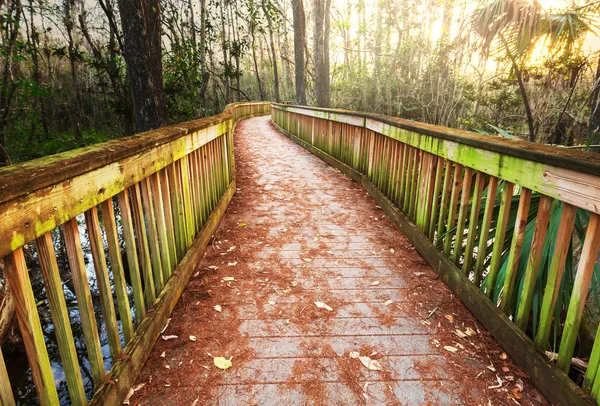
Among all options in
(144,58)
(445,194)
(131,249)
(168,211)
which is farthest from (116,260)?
(144,58)

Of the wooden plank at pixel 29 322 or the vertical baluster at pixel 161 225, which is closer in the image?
the wooden plank at pixel 29 322

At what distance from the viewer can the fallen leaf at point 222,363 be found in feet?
7.07

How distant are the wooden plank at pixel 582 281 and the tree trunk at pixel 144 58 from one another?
6089 millimetres

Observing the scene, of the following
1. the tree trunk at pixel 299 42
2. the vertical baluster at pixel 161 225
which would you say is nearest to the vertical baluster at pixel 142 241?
the vertical baluster at pixel 161 225

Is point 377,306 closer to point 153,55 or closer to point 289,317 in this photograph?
point 289,317

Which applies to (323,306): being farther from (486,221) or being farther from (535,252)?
(535,252)

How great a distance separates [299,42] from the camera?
17016 millimetres

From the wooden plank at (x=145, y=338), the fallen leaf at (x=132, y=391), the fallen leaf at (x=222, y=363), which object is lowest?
the fallen leaf at (x=222, y=363)

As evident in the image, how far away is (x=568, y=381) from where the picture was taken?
1.77 metres

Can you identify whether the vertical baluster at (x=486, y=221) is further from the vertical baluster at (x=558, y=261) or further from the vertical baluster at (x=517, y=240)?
the vertical baluster at (x=558, y=261)

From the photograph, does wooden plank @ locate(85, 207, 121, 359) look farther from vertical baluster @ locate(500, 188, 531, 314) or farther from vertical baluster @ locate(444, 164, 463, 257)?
vertical baluster @ locate(444, 164, 463, 257)

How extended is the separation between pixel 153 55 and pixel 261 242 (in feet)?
13.3

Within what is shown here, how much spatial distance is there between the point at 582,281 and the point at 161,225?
2435 mm

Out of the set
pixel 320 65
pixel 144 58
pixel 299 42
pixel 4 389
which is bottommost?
pixel 4 389
